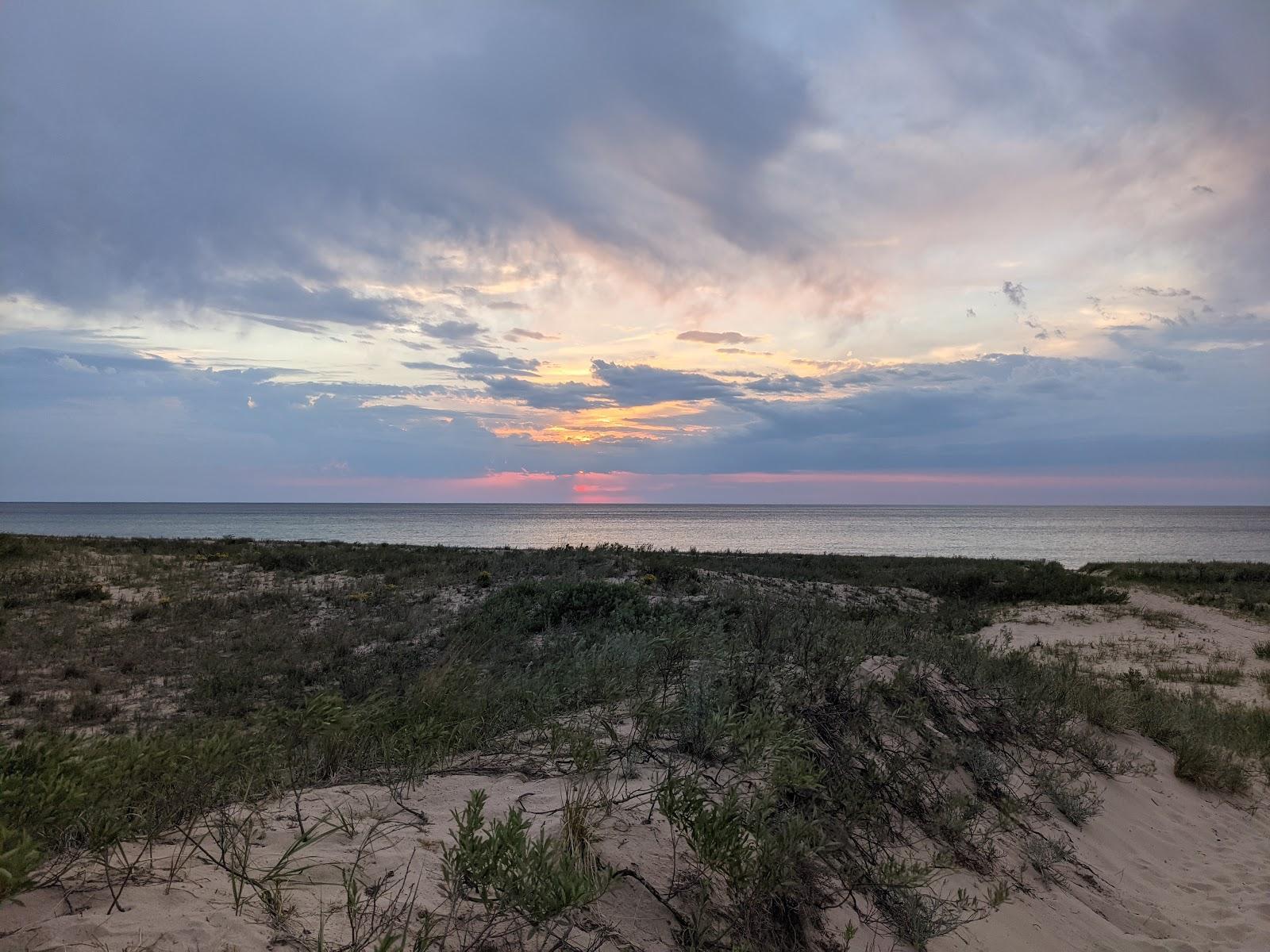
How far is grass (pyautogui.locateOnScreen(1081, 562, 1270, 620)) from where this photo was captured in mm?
23156

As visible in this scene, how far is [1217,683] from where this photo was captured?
12617mm

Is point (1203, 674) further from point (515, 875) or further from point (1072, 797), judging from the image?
point (515, 875)

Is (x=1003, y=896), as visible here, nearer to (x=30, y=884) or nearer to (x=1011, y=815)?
(x=1011, y=815)

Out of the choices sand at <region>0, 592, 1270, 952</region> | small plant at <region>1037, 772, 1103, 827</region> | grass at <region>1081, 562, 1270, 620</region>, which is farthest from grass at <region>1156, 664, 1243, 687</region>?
grass at <region>1081, 562, 1270, 620</region>

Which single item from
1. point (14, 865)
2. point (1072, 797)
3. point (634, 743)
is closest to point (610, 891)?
point (634, 743)

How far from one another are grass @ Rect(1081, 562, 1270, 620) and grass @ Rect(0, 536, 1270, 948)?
43.6 ft

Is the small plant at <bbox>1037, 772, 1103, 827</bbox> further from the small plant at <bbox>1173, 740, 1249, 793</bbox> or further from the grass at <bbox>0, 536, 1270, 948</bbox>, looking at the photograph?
the small plant at <bbox>1173, 740, 1249, 793</bbox>

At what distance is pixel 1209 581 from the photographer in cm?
2953

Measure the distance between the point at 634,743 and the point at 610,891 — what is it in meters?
1.40

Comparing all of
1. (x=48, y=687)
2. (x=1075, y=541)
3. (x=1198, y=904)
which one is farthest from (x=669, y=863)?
(x=1075, y=541)

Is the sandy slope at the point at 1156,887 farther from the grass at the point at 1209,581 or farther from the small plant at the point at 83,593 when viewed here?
the small plant at the point at 83,593

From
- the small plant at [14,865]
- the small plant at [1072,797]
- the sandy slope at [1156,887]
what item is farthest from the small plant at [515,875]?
the small plant at [1072,797]

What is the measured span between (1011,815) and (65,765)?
19.5 feet

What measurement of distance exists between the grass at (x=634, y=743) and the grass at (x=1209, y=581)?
13287mm
